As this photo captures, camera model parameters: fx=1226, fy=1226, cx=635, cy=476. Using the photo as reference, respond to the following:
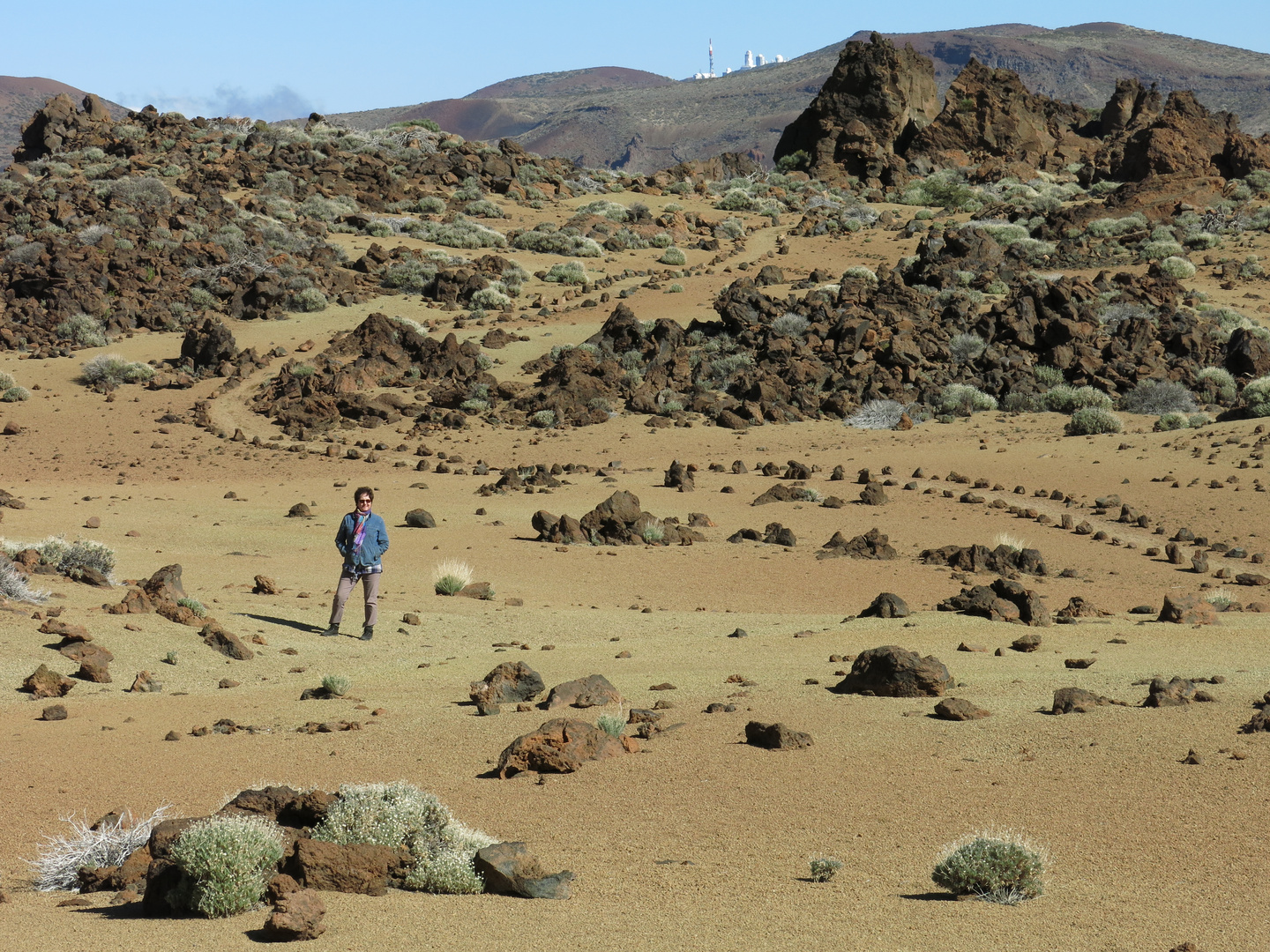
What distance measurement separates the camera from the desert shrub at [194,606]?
1115 cm

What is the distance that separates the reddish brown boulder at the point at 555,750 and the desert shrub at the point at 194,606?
4975 millimetres

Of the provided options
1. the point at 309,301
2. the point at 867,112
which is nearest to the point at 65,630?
the point at 309,301

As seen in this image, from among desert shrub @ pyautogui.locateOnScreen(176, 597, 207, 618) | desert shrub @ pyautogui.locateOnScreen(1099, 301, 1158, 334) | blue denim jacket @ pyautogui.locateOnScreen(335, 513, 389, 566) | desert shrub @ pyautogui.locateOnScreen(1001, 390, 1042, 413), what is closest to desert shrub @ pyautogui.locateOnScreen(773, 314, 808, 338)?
desert shrub @ pyautogui.locateOnScreen(1001, 390, 1042, 413)

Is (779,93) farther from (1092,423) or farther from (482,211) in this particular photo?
(1092,423)

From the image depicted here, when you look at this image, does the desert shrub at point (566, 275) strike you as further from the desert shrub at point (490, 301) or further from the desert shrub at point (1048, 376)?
the desert shrub at point (1048, 376)

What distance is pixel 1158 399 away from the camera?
941 inches

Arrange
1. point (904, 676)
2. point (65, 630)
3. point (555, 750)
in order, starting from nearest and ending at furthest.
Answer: point (555, 750) → point (904, 676) → point (65, 630)

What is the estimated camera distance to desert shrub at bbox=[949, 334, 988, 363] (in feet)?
87.1

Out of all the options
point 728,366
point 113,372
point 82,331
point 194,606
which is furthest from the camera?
point 82,331

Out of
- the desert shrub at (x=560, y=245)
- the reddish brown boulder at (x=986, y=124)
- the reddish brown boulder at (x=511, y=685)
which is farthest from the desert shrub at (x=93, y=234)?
the reddish brown boulder at (x=986, y=124)

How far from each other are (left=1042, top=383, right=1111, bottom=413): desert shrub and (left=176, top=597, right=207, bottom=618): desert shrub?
59.3 ft

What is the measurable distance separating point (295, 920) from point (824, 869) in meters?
2.28

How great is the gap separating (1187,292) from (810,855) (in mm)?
28023

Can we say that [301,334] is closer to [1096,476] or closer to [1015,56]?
[1096,476]
